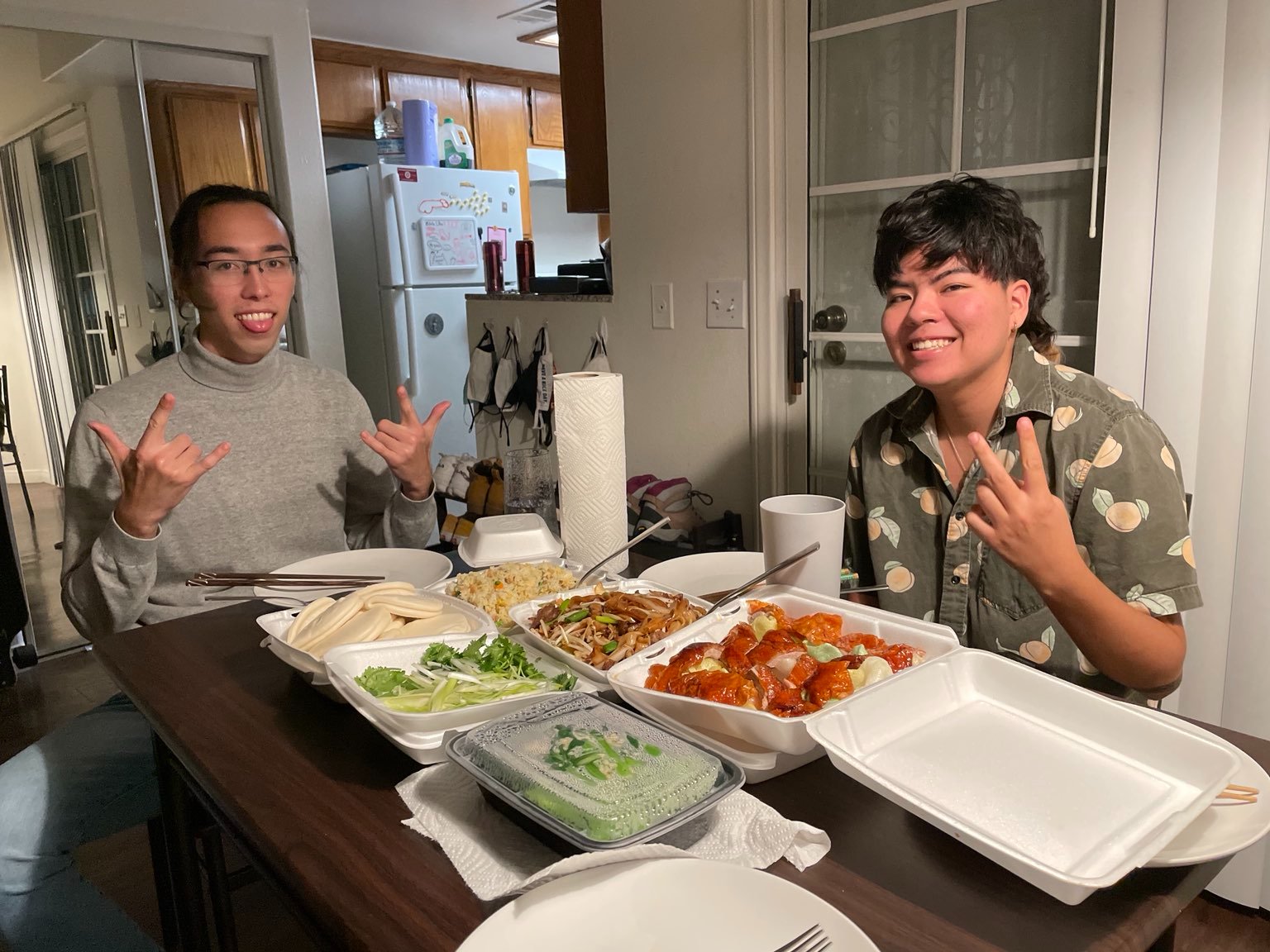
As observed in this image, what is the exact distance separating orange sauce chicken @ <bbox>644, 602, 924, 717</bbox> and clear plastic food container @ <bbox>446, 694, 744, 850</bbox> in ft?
0.27

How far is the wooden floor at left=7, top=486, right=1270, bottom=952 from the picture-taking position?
1.74m

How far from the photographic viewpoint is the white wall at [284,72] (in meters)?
3.21

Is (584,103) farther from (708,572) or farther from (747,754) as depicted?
(747,754)

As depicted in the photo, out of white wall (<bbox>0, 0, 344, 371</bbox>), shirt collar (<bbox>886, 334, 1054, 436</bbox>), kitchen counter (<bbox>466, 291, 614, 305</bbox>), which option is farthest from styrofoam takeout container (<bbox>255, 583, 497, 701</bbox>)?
white wall (<bbox>0, 0, 344, 371</bbox>)

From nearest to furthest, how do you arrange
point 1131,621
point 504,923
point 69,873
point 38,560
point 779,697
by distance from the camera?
1. point 504,923
2. point 779,697
3. point 1131,621
4. point 69,873
5. point 38,560

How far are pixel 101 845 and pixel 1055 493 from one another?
87.7 inches

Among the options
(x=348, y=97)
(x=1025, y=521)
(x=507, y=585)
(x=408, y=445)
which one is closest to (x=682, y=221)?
(x=408, y=445)

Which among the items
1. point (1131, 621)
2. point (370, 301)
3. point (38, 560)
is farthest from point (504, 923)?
point (370, 301)

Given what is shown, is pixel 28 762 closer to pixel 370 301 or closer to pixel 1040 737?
pixel 1040 737

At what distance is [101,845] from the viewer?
2.14m

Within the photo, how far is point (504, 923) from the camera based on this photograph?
61cm

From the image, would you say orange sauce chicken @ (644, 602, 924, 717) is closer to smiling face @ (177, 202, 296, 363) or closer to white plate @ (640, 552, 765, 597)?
white plate @ (640, 552, 765, 597)

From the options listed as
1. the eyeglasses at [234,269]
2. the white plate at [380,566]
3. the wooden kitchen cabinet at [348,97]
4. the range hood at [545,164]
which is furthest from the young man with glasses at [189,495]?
the range hood at [545,164]

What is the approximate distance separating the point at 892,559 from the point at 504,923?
942 millimetres
